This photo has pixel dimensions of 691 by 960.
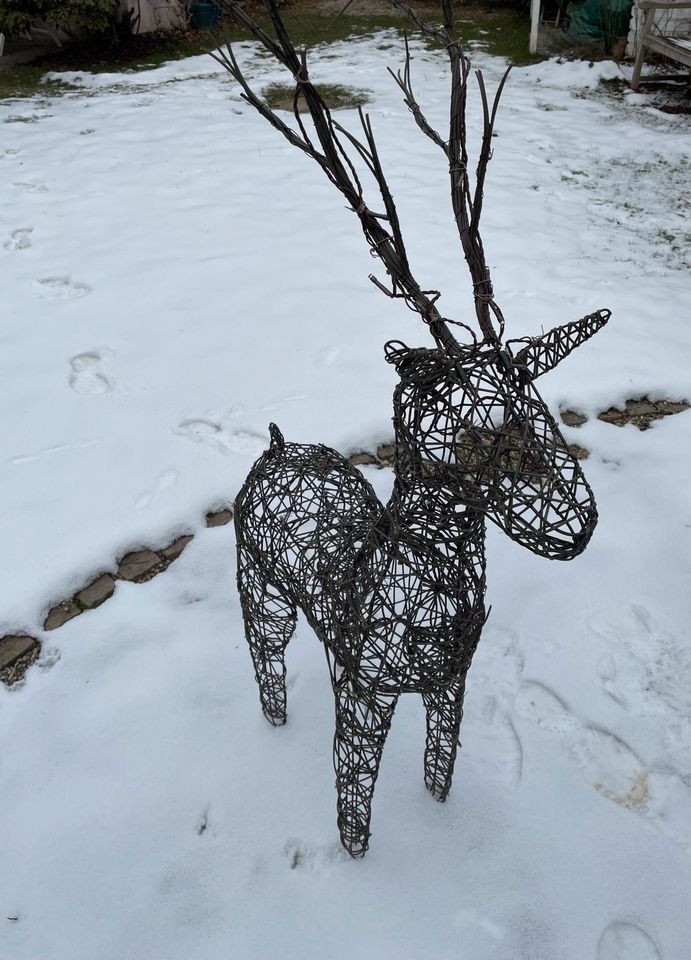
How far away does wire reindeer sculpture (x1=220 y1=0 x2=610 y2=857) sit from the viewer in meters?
1.18

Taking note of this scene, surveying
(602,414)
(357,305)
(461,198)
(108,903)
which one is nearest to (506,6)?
(357,305)

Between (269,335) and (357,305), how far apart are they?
483 mm

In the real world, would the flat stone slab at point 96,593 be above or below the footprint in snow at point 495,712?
above

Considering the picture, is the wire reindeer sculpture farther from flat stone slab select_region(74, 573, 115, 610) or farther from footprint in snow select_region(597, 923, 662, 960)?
flat stone slab select_region(74, 573, 115, 610)

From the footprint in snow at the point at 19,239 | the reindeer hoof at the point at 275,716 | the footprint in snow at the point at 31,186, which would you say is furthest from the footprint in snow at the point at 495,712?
the footprint in snow at the point at 31,186

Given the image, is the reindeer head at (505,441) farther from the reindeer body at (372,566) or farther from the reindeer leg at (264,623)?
the reindeer leg at (264,623)

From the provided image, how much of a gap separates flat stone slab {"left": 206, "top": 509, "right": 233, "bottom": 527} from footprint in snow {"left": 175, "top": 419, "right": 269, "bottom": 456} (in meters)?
0.31

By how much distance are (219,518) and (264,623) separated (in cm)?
95

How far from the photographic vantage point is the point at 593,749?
2.02 m

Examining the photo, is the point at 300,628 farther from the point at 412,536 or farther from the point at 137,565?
the point at 412,536

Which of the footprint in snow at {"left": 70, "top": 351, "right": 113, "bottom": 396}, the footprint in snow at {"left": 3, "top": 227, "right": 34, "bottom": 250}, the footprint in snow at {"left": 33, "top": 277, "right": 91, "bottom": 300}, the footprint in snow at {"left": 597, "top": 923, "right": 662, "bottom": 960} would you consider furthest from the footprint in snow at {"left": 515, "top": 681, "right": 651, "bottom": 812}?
the footprint in snow at {"left": 3, "top": 227, "right": 34, "bottom": 250}

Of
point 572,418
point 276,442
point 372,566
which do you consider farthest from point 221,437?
point 372,566

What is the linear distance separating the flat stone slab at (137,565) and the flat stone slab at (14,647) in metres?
0.34

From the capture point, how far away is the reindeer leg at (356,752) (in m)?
1.51
